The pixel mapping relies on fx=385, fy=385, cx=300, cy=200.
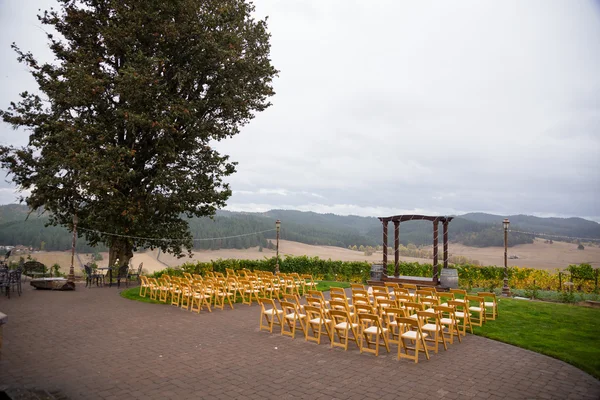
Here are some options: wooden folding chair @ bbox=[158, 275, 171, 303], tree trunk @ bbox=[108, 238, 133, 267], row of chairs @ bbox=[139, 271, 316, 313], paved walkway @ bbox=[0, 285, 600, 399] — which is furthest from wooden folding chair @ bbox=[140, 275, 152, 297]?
paved walkway @ bbox=[0, 285, 600, 399]

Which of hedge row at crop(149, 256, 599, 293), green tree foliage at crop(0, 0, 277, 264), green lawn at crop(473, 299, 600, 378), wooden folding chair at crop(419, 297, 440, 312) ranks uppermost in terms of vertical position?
green tree foliage at crop(0, 0, 277, 264)

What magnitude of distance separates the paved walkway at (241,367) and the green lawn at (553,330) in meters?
0.45

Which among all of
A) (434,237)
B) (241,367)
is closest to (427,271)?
(434,237)

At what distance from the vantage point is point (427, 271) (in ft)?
69.8

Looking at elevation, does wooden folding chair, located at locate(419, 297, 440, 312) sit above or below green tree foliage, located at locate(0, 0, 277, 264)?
below

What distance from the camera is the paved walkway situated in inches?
216

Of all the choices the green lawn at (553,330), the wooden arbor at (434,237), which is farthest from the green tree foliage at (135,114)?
the green lawn at (553,330)

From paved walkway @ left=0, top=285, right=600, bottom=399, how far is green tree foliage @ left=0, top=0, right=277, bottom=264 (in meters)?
Answer: 9.15

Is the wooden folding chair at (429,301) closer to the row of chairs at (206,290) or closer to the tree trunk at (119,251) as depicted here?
the row of chairs at (206,290)

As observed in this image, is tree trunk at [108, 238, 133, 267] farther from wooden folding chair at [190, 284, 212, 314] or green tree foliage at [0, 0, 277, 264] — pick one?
wooden folding chair at [190, 284, 212, 314]

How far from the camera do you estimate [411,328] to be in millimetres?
8961

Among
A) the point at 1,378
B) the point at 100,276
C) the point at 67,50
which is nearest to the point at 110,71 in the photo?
the point at 67,50

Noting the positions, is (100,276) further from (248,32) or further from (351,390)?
(351,390)

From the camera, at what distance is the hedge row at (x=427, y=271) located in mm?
17281
